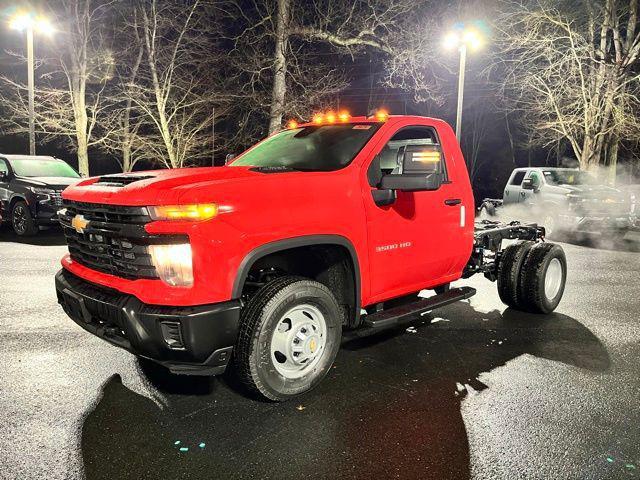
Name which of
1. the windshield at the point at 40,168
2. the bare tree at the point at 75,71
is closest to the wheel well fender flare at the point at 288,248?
the windshield at the point at 40,168

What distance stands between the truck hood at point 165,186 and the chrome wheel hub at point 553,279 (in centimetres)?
376

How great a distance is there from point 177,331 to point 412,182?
1.98 meters

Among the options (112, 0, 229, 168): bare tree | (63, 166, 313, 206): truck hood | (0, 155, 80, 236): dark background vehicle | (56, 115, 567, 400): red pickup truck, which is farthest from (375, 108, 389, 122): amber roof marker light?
(112, 0, 229, 168): bare tree

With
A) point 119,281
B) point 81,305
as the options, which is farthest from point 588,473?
point 81,305

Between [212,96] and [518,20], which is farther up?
[518,20]

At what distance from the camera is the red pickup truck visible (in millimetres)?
3170

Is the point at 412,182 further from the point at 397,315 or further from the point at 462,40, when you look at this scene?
the point at 462,40

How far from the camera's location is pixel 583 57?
64.7 feet

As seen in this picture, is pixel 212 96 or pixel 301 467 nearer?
pixel 301 467

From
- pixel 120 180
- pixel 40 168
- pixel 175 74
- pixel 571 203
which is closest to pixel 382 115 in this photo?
pixel 120 180

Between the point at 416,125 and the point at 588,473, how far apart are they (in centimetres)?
305

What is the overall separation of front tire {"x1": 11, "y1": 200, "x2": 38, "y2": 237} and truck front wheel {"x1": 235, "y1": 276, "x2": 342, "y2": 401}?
34.1ft

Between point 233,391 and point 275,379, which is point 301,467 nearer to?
point 275,379

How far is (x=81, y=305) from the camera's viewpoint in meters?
3.60
